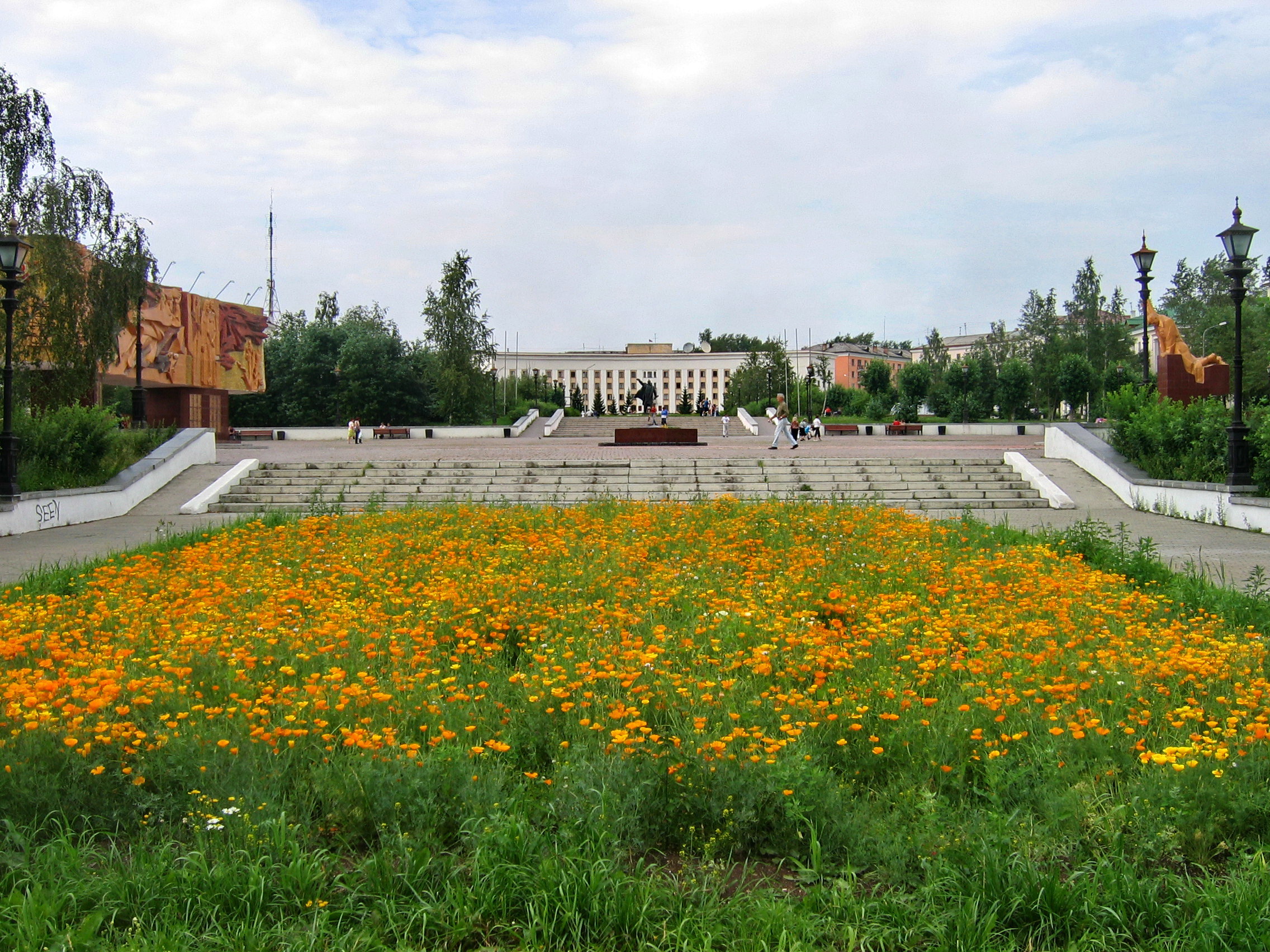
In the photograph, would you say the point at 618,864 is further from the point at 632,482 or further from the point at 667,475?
the point at 667,475

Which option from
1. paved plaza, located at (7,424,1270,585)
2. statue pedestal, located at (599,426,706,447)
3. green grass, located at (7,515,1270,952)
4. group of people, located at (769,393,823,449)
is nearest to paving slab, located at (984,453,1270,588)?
paved plaza, located at (7,424,1270,585)

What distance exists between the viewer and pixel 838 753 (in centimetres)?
406

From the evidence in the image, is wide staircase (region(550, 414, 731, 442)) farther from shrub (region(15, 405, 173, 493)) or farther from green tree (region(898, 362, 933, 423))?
shrub (region(15, 405, 173, 493))

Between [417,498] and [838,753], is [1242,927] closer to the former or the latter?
[838,753]

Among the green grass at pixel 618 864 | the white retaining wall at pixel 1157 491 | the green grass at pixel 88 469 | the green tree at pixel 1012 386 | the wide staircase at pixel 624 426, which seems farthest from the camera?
the green tree at pixel 1012 386

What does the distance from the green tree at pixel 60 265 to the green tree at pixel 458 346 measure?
3529 centimetres

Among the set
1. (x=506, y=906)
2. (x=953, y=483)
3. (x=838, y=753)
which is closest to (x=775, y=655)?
(x=838, y=753)

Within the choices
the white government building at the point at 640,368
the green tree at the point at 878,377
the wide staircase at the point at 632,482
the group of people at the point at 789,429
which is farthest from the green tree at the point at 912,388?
the white government building at the point at 640,368

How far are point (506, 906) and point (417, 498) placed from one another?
13.9 meters

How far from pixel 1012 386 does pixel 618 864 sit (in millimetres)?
56908

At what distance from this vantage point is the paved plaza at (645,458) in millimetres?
10656

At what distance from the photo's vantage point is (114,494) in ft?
53.3

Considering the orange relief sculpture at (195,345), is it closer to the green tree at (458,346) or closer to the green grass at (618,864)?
the green tree at (458,346)

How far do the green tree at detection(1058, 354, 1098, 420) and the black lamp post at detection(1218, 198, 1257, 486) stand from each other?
39.1 meters
